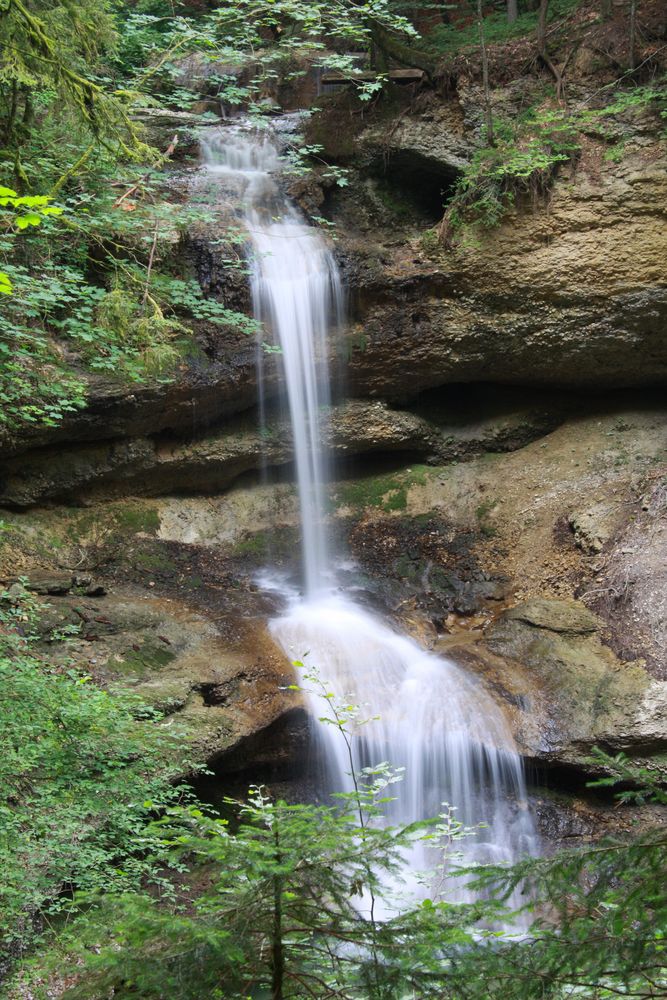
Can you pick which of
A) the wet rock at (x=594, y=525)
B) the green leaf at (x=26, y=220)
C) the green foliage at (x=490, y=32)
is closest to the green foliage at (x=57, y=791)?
the green leaf at (x=26, y=220)

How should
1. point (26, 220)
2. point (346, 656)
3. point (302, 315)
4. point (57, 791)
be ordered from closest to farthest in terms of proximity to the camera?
point (26, 220)
point (57, 791)
point (346, 656)
point (302, 315)

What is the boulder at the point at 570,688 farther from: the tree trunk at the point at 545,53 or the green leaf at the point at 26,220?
the tree trunk at the point at 545,53

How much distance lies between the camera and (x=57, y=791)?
376 cm

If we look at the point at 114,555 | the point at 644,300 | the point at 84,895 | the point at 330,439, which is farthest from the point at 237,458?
the point at 84,895

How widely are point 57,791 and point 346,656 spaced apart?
3792 millimetres

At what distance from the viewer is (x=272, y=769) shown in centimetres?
641

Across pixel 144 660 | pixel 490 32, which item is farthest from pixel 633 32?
pixel 144 660

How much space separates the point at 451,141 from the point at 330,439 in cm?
382

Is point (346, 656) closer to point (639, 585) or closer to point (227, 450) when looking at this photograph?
→ point (639, 585)

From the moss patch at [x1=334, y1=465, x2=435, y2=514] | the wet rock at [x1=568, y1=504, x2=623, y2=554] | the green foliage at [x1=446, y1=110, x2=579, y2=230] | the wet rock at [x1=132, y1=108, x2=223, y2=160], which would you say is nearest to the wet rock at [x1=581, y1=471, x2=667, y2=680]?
the wet rock at [x1=568, y1=504, x2=623, y2=554]

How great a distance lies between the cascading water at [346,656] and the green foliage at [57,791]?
2.18 m

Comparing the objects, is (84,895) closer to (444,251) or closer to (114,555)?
(114,555)

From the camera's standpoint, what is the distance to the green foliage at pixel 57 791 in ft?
11.5

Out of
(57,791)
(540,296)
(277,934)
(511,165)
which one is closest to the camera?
(277,934)
